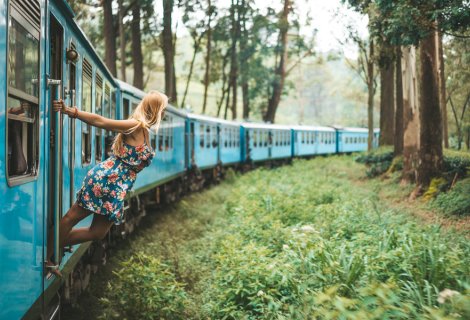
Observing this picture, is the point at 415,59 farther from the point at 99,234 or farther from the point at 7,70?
the point at 7,70

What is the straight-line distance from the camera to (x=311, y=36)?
1307 inches

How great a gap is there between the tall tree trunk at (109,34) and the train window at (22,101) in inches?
546

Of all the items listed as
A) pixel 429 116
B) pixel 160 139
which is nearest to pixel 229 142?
pixel 160 139

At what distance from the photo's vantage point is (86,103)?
5.80 m

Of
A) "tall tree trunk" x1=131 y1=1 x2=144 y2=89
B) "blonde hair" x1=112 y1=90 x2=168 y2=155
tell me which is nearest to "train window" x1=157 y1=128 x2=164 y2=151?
"blonde hair" x1=112 y1=90 x2=168 y2=155

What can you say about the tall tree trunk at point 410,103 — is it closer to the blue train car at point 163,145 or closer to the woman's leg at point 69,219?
the blue train car at point 163,145

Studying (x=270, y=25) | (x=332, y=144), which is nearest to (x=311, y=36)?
(x=270, y=25)

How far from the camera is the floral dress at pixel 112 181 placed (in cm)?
435

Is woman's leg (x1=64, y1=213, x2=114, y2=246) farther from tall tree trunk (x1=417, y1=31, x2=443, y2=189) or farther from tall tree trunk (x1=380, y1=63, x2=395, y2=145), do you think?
tall tree trunk (x1=380, y1=63, x2=395, y2=145)

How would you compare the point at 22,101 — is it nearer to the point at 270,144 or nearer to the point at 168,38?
the point at 168,38

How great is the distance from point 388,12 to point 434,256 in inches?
229

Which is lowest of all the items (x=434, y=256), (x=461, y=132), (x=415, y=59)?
(x=434, y=256)

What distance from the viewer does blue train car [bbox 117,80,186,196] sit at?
10258 mm

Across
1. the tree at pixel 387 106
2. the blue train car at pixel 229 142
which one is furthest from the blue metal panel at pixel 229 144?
the tree at pixel 387 106
